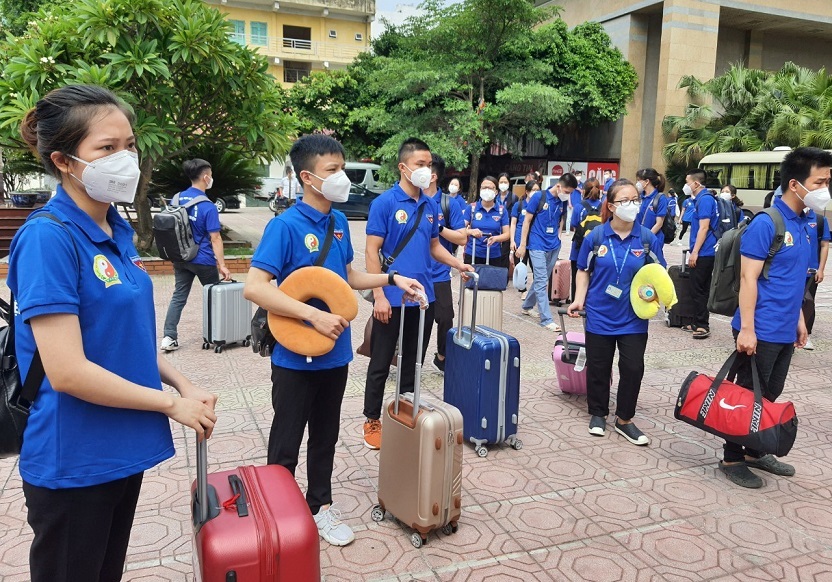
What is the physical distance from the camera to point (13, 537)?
2949 millimetres

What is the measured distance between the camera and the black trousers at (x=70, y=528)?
5.07ft

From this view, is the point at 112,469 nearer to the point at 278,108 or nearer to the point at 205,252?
the point at 205,252

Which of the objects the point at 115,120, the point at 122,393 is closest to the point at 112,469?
the point at 122,393

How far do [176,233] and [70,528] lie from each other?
455cm

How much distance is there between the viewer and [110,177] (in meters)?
1.61

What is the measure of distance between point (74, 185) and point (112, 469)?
2.33 feet

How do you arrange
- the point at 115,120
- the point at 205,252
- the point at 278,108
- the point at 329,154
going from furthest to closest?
the point at 278,108 → the point at 205,252 → the point at 329,154 → the point at 115,120

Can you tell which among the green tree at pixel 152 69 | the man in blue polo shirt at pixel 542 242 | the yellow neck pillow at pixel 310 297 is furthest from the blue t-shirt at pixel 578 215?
the yellow neck pillow at pixel 310 297

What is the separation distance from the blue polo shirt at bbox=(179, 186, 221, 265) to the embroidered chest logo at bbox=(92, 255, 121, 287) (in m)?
4.39

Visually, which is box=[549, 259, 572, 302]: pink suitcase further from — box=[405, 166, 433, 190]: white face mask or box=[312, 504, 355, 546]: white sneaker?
box=[312, 504, 355, 546]: white sneaker

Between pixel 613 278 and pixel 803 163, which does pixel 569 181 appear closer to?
pixel 613 278

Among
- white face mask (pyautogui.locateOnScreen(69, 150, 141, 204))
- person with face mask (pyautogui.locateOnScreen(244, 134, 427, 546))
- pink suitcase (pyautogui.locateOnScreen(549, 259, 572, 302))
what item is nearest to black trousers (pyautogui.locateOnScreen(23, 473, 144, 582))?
white face mask (pyautogui.locateOnScreen(69, 150, 141, 204))

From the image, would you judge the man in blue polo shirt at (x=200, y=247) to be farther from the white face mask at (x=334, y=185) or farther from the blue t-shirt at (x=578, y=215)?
the blue t-shirt at (x=578, y=215)

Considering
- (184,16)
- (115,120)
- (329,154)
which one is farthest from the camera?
(184,16)
